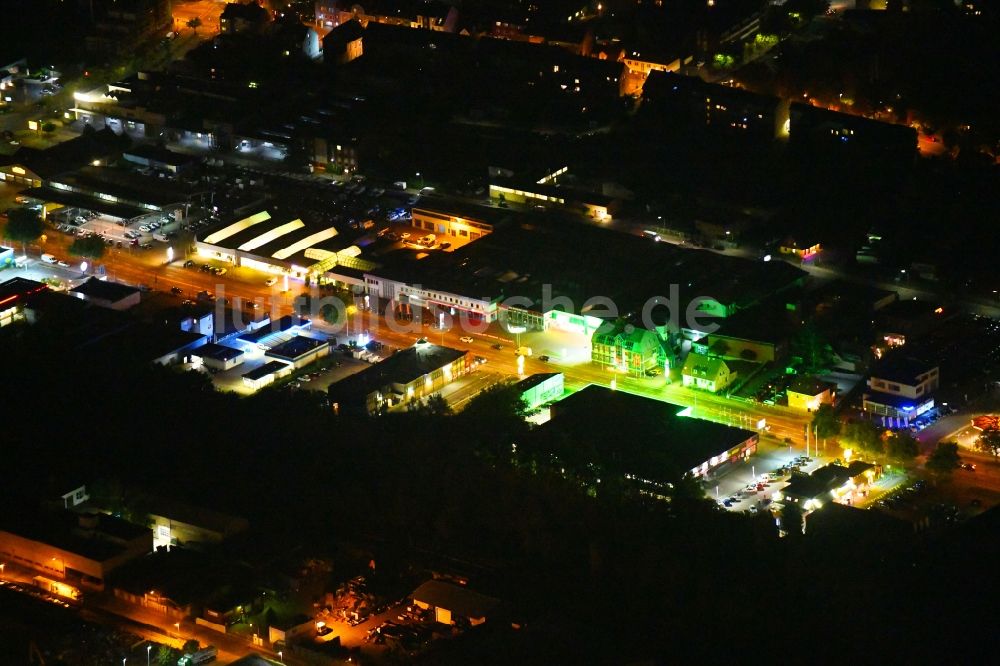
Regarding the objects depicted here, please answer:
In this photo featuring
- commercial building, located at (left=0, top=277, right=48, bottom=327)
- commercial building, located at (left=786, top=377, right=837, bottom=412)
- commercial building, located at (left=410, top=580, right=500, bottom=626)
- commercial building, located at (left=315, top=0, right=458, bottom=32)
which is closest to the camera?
commercial building, located at (left=410, top=580, right=500, bottom=626)

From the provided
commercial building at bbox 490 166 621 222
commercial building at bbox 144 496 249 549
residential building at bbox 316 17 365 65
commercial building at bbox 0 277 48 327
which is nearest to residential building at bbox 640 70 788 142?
commercial building at bbox 490 166 621 222

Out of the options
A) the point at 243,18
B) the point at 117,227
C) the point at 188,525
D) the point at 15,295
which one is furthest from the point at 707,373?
the point at 243,18

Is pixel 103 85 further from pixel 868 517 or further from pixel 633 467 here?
pixel 868 517

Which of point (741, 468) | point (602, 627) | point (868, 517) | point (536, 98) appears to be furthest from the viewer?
point (536, 98)

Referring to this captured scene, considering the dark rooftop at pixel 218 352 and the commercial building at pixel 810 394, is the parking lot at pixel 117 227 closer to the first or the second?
the dark rooftop at pixel 218 352

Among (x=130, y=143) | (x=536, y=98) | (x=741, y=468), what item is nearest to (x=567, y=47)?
(x=536, y=98)

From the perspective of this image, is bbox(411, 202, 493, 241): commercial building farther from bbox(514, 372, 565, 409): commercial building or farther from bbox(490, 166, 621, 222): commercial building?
bbox(514, 372, 565, 409): commercial building

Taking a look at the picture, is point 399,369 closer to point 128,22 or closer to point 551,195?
point 551,195
